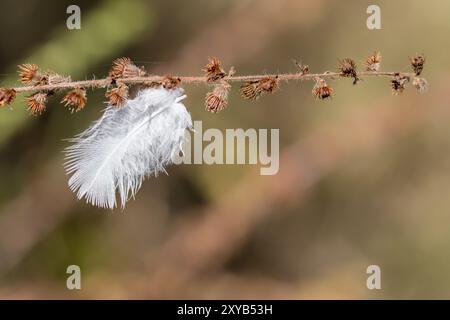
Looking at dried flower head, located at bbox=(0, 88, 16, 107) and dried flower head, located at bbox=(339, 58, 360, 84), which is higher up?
dried flower head, located at bbox=(339, 58, 360, 84)

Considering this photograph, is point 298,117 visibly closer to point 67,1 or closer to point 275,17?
point 275,17

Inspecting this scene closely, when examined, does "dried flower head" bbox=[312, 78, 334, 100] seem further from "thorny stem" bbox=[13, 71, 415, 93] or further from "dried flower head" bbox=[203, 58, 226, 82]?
"dried flower head" bbox=[203, 58, 226, 82]

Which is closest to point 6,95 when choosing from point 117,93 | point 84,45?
point 117,93

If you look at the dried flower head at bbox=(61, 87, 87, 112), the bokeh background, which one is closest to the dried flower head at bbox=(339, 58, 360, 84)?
the dried flower head at bbox=(61, 87, 87, 112)

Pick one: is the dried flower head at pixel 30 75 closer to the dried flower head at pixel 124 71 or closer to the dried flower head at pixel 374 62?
the dried flower head at pixel 124 71

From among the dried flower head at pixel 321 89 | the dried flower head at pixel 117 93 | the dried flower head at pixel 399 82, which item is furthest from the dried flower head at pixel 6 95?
the dried flower head at pixel 399 82

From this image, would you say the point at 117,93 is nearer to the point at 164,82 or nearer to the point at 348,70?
the point at 164,82
